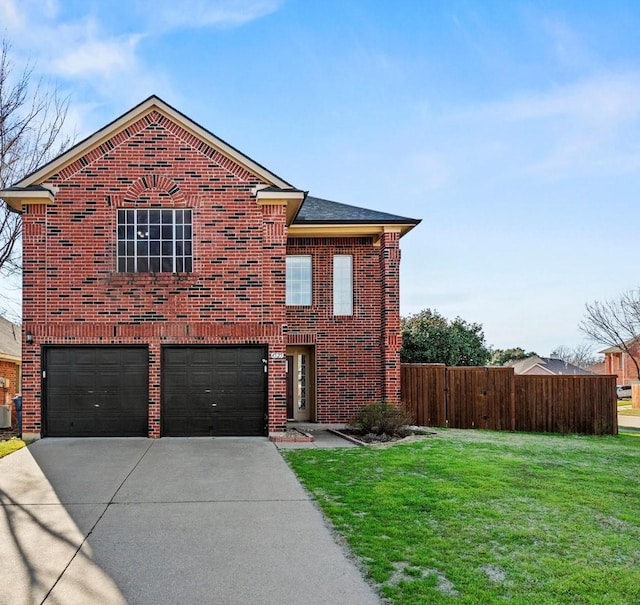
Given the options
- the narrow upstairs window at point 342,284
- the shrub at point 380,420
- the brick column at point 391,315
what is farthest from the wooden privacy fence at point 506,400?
the shrub at point 380,420

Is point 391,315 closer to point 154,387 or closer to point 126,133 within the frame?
point 154,387

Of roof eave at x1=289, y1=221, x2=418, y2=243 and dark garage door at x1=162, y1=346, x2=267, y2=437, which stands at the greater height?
roof eave at x1=289, y1=221, x2=418, y2=243

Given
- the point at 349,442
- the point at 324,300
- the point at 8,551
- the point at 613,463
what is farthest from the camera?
the point at 324,300

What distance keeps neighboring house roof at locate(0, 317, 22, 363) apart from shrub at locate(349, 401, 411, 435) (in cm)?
1524

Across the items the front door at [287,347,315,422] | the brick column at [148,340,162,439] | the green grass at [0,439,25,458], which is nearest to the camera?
the green grass at [0,439,25,458]

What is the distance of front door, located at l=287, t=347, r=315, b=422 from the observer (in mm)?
18561

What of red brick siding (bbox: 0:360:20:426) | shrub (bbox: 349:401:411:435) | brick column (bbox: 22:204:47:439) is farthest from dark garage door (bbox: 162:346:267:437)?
red brick siding (bbox: 0:360:20:426)

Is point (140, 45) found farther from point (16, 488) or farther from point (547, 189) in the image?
point (547, 189)

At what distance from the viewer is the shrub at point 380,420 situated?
14586mm

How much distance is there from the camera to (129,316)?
14344 mm

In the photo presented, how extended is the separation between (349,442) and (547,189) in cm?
1084

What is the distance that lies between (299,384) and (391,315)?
12.4ft

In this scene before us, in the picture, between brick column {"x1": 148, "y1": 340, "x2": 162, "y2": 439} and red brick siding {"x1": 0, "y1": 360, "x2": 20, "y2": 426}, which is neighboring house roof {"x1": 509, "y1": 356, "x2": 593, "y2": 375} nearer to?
red brick siding {"x1": 0, "y1": 360, "x2": 20, "y2": 426}

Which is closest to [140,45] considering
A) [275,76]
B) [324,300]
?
[275,76]
